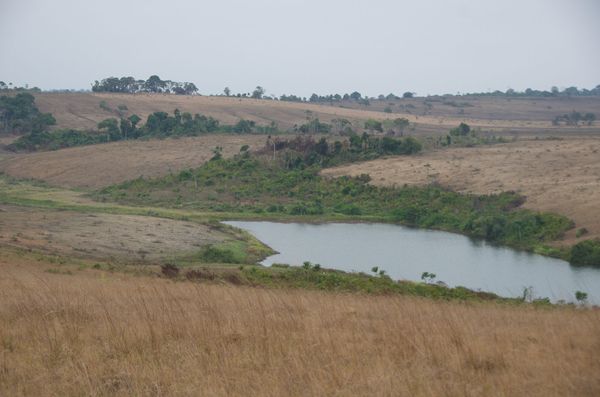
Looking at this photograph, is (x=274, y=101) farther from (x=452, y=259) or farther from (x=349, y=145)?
(x=452, y=259)

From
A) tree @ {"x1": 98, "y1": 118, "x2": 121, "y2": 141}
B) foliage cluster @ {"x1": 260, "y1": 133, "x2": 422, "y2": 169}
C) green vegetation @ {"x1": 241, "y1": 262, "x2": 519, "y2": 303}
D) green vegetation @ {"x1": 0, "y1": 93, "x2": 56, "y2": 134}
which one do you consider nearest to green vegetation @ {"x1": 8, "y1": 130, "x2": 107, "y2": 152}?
tree @ {"x1": 98, "y1": 118, "x2": 121, "y2": 141}

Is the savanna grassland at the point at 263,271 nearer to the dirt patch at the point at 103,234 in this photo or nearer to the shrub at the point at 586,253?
the dirt patch at the point at 103,234

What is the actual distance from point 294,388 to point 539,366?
7.90ft

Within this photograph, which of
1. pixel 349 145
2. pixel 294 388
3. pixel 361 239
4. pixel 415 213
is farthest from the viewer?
pixel 349 145

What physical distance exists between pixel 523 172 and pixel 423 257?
19957 mm

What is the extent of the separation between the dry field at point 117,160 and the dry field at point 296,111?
1999 centimetres

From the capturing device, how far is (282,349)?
24.7 ft

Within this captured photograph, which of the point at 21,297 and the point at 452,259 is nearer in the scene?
the point at 21,297

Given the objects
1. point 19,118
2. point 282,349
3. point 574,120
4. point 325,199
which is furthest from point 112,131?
point 282,349

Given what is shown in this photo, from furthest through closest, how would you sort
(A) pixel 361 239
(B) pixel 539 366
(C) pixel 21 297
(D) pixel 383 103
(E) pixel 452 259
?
(D) pixel 383 103 → (A) pixel 361 239 → (E) pixel 452 259 → (C) pixel 21 297 → (B) pixel 539 366

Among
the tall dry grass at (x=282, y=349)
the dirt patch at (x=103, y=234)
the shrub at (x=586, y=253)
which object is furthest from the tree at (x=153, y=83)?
the tall dry grass at (x=282, y=349)

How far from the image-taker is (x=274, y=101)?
129 metres

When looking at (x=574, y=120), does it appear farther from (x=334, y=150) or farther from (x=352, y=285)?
(x=352, y=285)

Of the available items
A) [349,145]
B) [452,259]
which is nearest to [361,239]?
[452,259]
